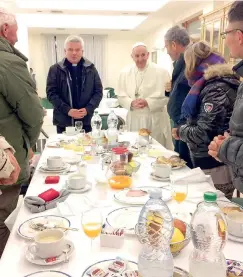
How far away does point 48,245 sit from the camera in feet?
3.49

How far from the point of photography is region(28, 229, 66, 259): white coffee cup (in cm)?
106

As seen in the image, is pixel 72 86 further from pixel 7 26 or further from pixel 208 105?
pixel 208 105

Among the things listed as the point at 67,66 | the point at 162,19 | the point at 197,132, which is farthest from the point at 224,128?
the point at 162,19

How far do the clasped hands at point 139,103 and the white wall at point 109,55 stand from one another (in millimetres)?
7292

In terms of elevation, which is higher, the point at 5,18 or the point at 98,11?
the point at 98,11

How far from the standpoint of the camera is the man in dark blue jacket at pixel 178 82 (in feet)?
9.31

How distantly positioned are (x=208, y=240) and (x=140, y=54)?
3012 mm

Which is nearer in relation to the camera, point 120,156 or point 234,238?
point 234,238

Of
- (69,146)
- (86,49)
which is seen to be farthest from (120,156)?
(86,49)

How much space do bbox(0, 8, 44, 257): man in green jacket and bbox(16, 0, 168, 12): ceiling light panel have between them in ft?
9.09

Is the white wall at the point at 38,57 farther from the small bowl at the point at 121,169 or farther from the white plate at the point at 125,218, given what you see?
the white plate at the point at 125,218

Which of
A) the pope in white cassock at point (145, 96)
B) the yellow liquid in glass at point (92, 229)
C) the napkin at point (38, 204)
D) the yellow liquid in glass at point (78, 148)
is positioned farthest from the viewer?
the pope in white cassock at point (145, 96)

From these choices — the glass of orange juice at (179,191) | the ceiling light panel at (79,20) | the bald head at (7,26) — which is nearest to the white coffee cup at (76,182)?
the glass of orange juice at (179,191)

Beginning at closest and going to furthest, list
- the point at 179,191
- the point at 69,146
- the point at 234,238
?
the point at 234,238, the point at 179,191, the point at 69,146
